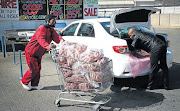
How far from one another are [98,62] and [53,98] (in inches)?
63.5

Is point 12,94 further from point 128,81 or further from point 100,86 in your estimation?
point 128,81

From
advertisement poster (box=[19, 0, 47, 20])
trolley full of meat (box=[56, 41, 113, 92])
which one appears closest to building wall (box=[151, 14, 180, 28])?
advertisement poster (box=[19, 0, 47, 20])

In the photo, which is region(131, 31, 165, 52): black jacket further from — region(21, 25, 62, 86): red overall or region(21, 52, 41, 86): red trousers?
region(21, 52, 41, 86): red trousers

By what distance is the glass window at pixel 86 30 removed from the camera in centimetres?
617

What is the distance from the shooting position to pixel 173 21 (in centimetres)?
2552

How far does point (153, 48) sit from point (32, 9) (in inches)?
390

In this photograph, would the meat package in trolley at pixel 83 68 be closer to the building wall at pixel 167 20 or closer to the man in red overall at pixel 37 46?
the man in red overall at pixel 37 46

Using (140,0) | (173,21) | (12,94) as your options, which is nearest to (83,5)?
(12,94)

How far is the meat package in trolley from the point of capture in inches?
155

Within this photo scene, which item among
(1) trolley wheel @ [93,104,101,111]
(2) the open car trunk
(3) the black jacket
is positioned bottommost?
(1) trolley wheel @ [93,104,101,111]

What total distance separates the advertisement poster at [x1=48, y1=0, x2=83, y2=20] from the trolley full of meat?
10.2m

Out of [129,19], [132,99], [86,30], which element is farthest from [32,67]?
[129,19]

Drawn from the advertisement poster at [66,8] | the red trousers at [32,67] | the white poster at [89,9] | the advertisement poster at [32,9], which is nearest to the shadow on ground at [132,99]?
the red trousers at [32,67]

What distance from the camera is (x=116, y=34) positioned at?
564 cm
